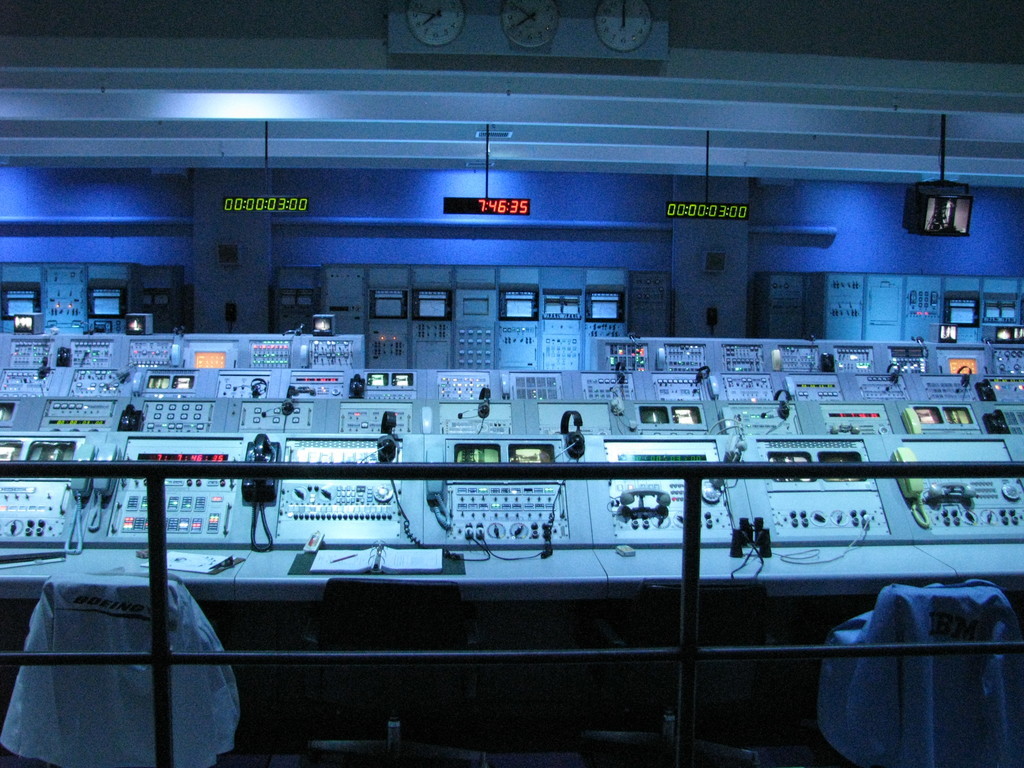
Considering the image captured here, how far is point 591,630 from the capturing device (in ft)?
8.27

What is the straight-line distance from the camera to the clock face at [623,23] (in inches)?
143

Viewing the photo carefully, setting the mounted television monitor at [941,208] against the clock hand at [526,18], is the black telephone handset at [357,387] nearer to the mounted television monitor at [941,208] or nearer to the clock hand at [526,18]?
the clock hand at [526,18]

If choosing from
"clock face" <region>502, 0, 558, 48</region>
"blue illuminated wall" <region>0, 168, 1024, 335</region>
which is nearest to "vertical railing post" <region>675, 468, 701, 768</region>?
"clock face" <region>502, 0, 558, 48</region>

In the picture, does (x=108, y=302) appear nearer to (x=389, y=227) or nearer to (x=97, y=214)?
(x=97, y=214)

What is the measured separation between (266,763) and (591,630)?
107 cm

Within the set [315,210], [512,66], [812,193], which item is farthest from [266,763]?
[812,193]

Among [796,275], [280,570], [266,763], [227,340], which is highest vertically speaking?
[796,275]

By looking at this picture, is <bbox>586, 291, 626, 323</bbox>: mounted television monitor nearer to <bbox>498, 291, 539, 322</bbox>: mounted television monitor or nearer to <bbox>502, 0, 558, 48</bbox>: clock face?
<bbox>498, 291, 539, 322</bbox>: mounted television monitor

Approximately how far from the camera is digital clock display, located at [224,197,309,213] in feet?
19.7

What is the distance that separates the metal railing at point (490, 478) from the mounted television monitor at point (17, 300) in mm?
9078

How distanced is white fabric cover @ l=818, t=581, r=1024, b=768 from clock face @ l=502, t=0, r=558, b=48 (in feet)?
9.71

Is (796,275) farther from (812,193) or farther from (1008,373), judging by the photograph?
(1008,373)

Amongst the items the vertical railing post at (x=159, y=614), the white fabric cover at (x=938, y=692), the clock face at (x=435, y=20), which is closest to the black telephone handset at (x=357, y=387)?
the clock face at (x=435, y=20)

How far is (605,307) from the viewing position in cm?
887
